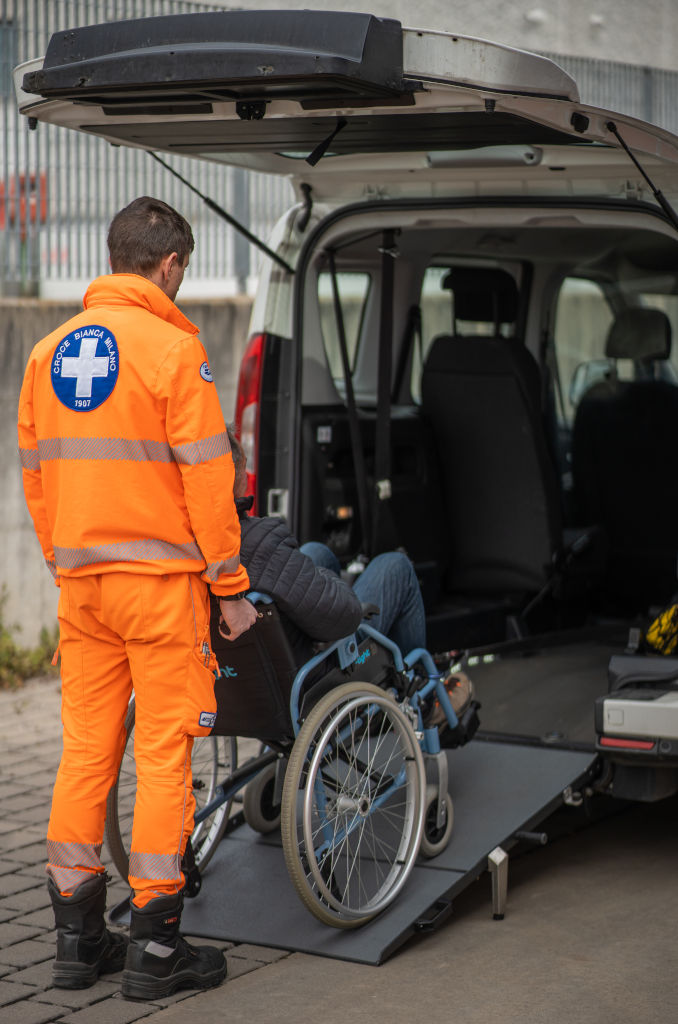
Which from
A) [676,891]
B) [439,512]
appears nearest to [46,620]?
[439,512]

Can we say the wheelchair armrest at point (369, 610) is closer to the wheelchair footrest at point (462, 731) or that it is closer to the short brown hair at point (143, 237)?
the wheelchair footrest at point (462, 731)

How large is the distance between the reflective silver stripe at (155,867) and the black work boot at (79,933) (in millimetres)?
160

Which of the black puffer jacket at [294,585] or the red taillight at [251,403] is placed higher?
the red taillight at [251,403]

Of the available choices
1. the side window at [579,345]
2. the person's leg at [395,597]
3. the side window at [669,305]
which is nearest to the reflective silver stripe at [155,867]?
the person's leg at [395,597]

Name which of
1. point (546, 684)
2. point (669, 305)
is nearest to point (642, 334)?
point (669, 305)

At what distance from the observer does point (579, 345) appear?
23.6ft

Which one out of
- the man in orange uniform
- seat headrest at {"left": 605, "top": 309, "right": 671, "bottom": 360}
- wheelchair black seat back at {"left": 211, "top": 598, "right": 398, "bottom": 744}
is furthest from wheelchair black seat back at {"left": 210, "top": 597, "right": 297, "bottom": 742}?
seat headrest at {"left": 605, "top": 309, "right": 671, "bottom": 360}

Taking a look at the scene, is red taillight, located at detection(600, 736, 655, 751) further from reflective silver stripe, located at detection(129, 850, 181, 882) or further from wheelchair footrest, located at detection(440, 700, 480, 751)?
reflective silver stripe, located at detection(129, 850, 181, 882)

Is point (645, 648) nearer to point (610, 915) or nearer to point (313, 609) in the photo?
point (610, 915)

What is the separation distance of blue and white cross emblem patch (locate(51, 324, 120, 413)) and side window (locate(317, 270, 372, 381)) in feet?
6.23

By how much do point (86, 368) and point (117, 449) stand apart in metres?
0.22

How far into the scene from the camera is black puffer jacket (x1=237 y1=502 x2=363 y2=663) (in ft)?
13.2

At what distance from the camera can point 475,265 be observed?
6.66 meters

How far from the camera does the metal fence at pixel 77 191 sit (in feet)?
27.2
